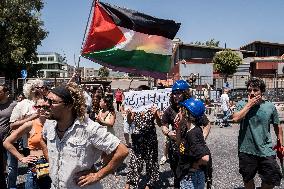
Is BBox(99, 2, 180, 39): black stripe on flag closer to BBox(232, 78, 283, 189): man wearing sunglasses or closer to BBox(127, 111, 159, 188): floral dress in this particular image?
BBox(127, 111, 159, 188): floral dress

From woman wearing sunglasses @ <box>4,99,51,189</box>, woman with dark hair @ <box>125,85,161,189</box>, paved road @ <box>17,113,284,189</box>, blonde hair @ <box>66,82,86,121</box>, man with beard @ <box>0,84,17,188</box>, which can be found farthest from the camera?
paved road @ <box>17,113,284,189</box>

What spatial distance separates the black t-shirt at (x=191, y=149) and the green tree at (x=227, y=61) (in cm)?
Answer: 4962

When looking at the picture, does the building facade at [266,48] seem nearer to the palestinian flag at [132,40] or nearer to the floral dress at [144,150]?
the palestinian flag at [132,40]

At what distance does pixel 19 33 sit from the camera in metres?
39.1

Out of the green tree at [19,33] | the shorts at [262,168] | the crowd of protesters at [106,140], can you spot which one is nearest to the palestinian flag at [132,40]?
the crowd of protesters at [106,140]

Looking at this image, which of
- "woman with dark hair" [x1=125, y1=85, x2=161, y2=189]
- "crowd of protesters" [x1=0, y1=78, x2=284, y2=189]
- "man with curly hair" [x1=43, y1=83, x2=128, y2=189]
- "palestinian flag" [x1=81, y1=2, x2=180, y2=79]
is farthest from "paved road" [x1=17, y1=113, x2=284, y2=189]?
"man with curly hair" [x1=43, y1=83, x2=128, y2=189]

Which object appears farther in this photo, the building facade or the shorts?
the building facade

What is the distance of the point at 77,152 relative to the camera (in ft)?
10.7

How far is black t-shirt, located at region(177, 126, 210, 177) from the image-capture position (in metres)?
4.48

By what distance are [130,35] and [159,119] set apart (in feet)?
6.05

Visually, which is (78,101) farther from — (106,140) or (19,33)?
(19,33)

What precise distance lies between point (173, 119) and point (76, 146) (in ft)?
10.5

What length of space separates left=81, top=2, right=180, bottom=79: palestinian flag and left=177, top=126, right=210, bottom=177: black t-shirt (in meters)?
3.28

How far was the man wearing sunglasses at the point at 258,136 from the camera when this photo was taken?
5555mm
